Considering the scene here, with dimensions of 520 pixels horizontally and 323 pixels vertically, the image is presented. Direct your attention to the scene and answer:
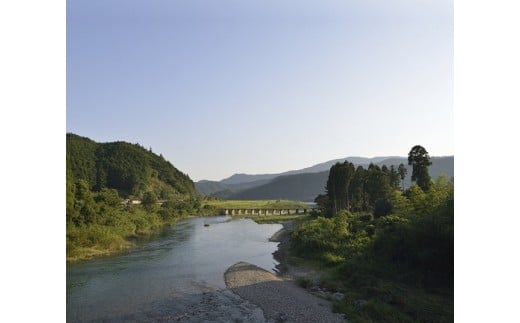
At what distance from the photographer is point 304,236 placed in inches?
772

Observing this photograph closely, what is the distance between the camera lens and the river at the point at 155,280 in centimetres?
1049

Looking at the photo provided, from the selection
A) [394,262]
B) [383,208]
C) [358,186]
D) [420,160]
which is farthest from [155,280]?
[358,186]

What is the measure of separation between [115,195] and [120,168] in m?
14.1

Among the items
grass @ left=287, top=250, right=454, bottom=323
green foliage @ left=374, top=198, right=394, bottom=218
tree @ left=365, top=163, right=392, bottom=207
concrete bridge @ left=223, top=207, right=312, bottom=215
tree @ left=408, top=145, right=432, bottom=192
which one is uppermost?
tree @ left=408, top=145, right=432, bottom=192

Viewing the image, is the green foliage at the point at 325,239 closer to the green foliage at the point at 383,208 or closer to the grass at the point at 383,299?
the green foliage at the point at 383,208

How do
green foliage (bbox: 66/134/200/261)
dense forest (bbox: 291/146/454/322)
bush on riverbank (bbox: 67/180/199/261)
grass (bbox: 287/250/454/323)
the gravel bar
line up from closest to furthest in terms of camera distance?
1. grass (bbox: 287/250/454/323)
2. dense forest (bbox: 291/146/454/322)
3. the gravel bar
4. bush on riverbank (bbox: 67/180/199/261)
5. green foliage (bbox: 66/134/200/261)

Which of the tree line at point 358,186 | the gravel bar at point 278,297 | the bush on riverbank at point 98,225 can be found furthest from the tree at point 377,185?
the bush on riverbank at point 98,225

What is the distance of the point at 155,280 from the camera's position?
1394 cm

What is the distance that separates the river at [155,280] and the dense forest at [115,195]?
7.78 feet

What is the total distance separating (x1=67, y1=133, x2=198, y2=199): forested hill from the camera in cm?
3681

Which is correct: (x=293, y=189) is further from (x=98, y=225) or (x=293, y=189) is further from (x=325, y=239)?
(x=325, y=239)

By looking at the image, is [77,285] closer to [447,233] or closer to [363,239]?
[363,239]

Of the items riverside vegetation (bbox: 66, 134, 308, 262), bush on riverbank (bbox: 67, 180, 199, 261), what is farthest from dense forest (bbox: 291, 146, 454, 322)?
riverside vegetation (bbox: 66, 134, 308, 262)

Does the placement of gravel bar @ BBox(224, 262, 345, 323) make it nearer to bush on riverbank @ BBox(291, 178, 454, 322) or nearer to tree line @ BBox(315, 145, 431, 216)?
bush on riverbank @ BBox(291, 178, 454, 322)
